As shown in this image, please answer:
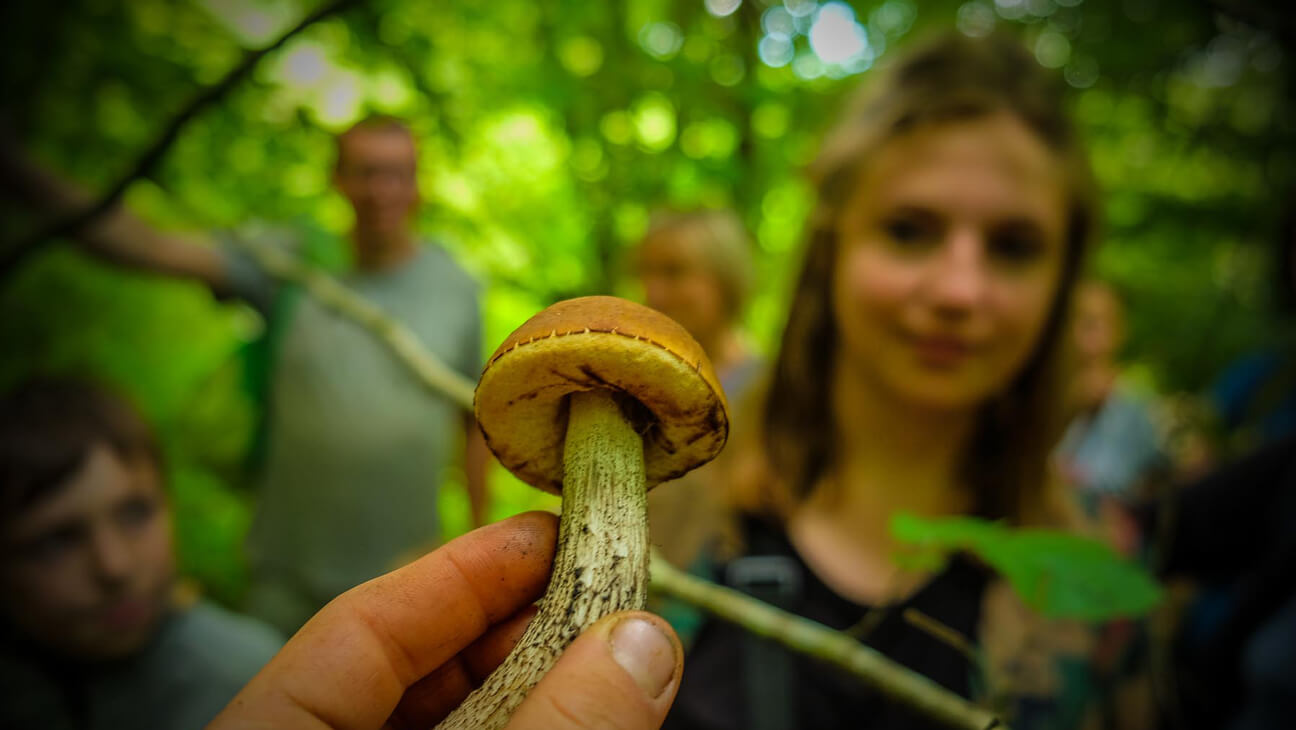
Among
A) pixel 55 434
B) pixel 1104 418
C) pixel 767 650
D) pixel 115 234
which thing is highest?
pixel 115 234

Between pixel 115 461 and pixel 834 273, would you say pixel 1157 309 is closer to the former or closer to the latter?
pixel 834 273

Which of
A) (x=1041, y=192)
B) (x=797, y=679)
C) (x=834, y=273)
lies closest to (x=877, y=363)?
(x=834, y=273)

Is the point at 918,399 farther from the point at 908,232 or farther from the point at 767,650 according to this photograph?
the point at 767,650

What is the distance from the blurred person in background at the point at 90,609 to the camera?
116 cm

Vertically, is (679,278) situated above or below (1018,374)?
above

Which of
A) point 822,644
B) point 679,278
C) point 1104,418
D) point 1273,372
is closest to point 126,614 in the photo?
point 822,644

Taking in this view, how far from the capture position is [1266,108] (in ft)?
7.08

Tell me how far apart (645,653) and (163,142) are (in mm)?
1114

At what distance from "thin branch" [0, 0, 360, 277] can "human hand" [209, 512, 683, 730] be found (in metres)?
0.85

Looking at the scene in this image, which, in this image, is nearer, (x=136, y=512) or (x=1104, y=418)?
(x=136, y=512)

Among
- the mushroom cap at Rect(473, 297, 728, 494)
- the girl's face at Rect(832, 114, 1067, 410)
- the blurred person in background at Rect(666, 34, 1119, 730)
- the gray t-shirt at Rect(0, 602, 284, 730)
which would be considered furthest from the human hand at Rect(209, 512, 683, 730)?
Answer: the girl's face at Rect(832, 114, 1067, 410)

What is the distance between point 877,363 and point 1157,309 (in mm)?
2483

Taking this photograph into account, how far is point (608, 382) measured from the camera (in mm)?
673

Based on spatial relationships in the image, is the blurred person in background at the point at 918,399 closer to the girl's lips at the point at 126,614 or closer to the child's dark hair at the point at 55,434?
the girl's lips at the point at 126,614
